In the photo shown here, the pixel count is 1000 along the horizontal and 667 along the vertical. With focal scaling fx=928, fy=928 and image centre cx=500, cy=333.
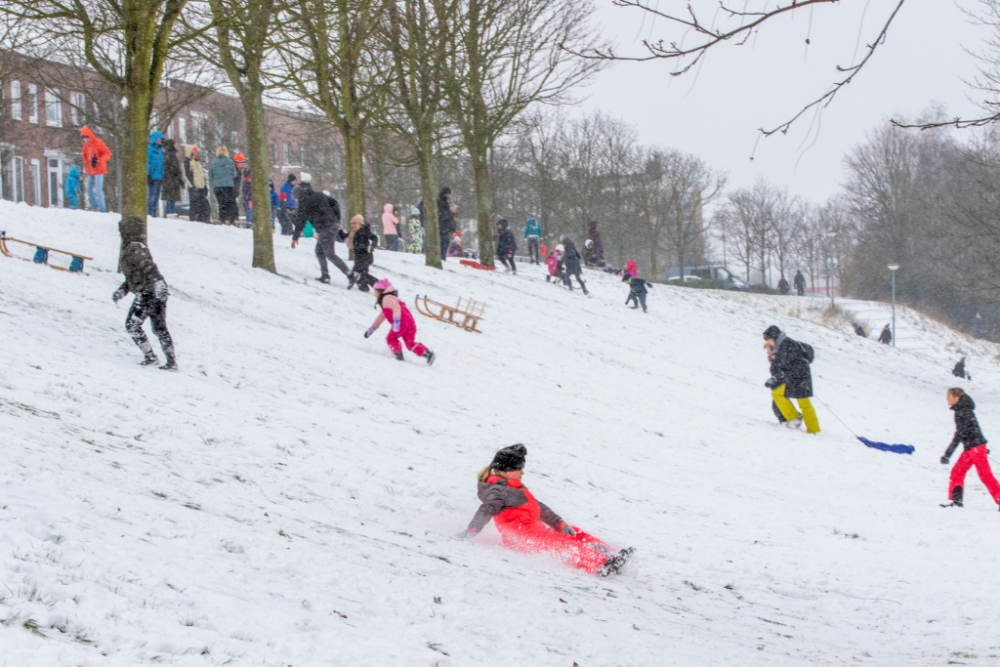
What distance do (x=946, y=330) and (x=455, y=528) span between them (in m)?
47.6

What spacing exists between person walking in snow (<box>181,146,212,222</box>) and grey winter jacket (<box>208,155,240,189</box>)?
0.33 m

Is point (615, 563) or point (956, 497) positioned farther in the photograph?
point (956, 497)

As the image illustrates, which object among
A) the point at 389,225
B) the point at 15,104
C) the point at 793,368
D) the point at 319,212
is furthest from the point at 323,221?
the point at 15,104

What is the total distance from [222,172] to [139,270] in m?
13.7

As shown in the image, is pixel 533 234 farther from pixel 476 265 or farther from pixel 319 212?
pixel 319 212

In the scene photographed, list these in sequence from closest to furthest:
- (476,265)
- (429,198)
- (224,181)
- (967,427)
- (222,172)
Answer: (967,427), (222,172), (224,181), (429,198), (476,265)

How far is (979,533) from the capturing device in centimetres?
894

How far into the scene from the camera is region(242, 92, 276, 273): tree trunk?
1738cm

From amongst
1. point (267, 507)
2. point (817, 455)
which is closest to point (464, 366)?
point (817, 455)

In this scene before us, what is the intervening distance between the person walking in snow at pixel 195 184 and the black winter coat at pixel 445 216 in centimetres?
673

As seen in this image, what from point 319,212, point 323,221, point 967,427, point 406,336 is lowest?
point 967,427

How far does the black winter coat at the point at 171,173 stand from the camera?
72.0 ft

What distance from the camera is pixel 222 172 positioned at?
A: 22531 millimetres

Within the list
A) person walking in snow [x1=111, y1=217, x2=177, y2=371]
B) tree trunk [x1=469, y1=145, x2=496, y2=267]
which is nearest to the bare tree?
tree trunk [x1=469, y1=145, x2=496, y2=267]
